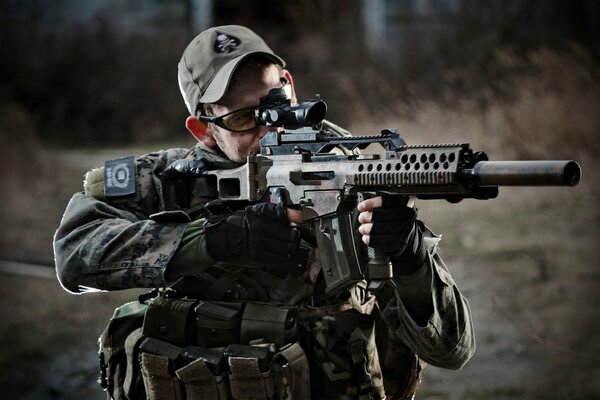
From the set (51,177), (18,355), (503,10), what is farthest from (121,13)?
(18,355)

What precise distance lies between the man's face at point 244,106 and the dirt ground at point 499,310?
225 cm

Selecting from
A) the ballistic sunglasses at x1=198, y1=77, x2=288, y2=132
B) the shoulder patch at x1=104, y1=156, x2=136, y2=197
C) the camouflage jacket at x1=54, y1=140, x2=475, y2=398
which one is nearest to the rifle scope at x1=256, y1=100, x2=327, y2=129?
the ballistic sunglasses at x1=198, y1=77, x2=288, y2=132

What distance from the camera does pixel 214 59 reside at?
11.8ft

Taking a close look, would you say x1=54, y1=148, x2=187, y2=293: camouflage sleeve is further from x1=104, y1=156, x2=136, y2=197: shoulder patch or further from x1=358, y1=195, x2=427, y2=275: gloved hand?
x1=358, y1=195, x2=427, y2=275: gloved hand

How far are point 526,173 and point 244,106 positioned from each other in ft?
4.20

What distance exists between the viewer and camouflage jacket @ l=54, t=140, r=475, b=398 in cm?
325

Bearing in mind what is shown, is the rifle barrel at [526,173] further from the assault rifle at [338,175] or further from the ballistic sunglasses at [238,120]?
the ballistic sunglasses at [238,120]

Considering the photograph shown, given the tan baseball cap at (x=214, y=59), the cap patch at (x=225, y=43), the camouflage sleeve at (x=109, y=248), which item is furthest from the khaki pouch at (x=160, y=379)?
the cap patch at (x=225, y=43)

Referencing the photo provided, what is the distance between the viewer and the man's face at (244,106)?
3490mm

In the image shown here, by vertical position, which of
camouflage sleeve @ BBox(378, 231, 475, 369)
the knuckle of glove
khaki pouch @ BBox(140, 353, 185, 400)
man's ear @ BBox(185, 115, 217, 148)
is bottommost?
khaki pouch @ BBox(140, 353, 185, 400)

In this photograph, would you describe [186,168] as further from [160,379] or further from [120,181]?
[160,379]

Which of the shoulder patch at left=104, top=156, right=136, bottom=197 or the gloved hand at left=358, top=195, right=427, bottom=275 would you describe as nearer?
the gloved hand at left=358, top=195, right=427, bottom=275

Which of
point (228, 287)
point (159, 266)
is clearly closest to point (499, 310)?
point (228, 287)

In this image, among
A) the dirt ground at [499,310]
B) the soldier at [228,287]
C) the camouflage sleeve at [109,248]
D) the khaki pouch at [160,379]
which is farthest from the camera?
the dirt ground at [499,310]
